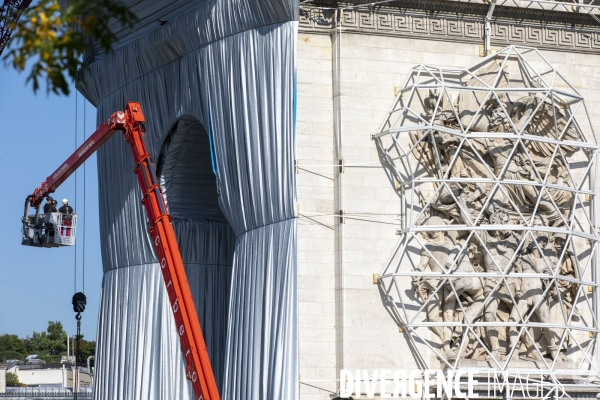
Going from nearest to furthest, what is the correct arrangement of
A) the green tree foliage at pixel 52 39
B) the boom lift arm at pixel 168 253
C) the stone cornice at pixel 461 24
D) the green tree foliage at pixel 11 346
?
the green tree foliage at pixel 52 39 < the boom lift arm at pixel 168 253 < the stone cornice at pixel 461 24 < the green tree foliage at pixel 11 346

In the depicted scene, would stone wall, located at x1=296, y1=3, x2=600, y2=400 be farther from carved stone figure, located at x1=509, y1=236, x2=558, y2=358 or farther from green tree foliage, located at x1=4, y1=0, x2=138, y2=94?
green tree foliage, located at x1=4, y1=0, x2=138, y2=94

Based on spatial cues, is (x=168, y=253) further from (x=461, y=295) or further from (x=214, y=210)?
(x=214, y=210)

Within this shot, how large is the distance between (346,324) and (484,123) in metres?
5.18

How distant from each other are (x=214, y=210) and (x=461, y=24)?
28.7 feet

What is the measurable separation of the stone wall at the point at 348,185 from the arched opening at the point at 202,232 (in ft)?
18.4

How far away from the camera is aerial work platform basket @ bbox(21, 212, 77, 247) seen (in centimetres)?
3033

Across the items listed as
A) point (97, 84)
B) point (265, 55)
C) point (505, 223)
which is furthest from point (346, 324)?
point (97, 84)

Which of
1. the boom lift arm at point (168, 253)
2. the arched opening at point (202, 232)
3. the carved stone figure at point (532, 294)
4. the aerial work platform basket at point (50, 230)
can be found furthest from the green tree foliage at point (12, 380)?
the carved stone figure at point (532, 294)

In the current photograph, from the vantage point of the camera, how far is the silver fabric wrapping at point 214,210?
2408cm

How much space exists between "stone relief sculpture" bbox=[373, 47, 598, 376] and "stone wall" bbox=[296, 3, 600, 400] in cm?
38

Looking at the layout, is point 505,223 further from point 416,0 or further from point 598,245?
point 416,0

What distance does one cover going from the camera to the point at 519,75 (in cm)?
2541

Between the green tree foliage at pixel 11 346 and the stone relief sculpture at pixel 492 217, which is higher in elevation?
the stone relief sculpture at pixel 492 217

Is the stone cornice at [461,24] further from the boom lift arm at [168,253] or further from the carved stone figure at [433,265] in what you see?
the boom lift arm at [168,253]
